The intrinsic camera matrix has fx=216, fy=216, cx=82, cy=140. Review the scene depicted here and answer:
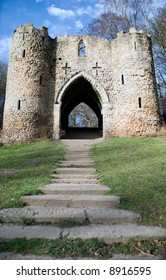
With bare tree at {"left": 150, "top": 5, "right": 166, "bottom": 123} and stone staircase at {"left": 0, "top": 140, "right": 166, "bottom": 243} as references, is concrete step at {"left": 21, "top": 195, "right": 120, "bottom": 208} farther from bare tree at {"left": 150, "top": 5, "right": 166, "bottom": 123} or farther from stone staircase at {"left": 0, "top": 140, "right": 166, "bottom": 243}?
bare tree at {"left": 150, "top": 5, "right": 166, "bottom": 123}

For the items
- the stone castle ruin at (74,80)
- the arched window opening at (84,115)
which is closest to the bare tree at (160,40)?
the stone castle ruin at (74,80)

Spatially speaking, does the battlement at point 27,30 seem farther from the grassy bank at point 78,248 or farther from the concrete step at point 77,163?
the grassy bank at point 78,248

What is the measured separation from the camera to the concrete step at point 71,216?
120 inches

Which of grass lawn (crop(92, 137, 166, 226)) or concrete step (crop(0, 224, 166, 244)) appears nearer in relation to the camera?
concrete step (crop(0, 224, 166, 244))

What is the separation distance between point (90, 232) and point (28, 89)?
12.3 metres

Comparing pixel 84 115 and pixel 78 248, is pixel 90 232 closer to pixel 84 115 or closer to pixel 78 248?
pixel 78 248

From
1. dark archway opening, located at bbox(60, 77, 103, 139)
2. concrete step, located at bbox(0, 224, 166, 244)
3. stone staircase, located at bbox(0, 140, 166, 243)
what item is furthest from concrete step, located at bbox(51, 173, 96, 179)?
dark archway opening, located at bbox(60, 77, 103, 139)

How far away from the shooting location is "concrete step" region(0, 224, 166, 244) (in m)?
2.58

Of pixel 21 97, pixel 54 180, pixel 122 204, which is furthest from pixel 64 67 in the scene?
pixel 122 204

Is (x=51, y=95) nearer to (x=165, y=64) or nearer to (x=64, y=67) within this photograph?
(x=64, y=67)

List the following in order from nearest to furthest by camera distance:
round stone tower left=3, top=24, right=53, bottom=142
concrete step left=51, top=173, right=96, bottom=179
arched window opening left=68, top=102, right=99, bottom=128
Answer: concrete step left=51, top=173, right=96, bottom=179
round stone tower left=3, top=24, right=53, bottom=142
arched window opening left=68, top=102, right=99, bottom=128

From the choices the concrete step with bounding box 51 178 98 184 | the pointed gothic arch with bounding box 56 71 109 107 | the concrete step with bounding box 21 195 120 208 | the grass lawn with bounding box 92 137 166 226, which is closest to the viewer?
the grass lawn with bounding box 92 137 166 226

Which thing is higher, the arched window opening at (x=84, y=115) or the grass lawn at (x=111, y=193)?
the arched window opening at (x=84, y=115)
